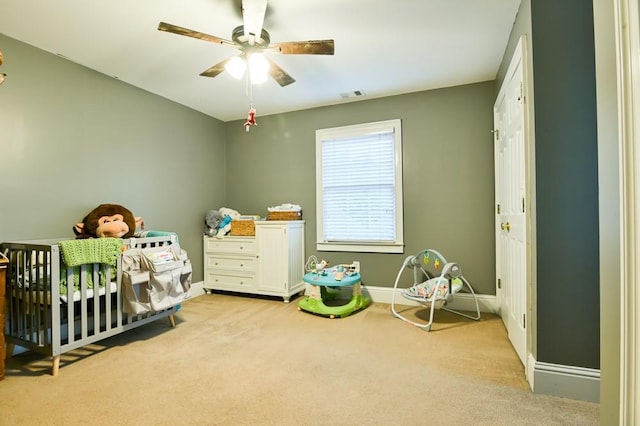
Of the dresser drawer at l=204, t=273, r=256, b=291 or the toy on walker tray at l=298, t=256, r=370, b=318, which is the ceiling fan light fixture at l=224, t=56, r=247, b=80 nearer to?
the toy on walker tray at l=298, t=256, r=370, b=318

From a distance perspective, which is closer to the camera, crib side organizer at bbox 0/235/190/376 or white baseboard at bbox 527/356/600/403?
white baseboard at bbox 527/356/600/403

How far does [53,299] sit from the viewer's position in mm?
1955

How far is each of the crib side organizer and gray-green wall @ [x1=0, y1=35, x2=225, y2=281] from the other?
436 millimetres

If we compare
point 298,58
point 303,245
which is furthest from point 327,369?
point 298,58

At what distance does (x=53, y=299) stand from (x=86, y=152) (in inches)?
55.8

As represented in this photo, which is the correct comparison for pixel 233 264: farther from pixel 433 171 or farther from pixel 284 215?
pixel 433 171

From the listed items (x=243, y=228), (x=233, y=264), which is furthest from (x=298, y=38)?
(x=233, y=264)

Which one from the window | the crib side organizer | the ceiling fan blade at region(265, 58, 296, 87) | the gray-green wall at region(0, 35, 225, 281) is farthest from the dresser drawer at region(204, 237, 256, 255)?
the ceiling fan blade at region(265, 58, 296, 87)

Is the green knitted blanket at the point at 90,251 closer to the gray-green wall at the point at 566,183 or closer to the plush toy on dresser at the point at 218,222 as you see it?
the plush toy on dresser at the point at 218,222

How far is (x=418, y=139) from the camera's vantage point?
11.2ft

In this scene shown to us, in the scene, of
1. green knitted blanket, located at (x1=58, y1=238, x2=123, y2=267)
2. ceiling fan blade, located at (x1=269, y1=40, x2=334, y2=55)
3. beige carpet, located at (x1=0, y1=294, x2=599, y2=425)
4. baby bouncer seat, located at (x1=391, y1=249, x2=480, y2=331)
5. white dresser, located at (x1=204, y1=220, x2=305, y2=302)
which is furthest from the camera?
white dresser, located at (x1=204, y1=220, x2=305, y2=302)

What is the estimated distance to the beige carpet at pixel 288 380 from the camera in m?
1.54

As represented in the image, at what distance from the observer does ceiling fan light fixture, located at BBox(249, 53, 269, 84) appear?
2.13m

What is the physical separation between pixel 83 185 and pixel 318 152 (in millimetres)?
2382
